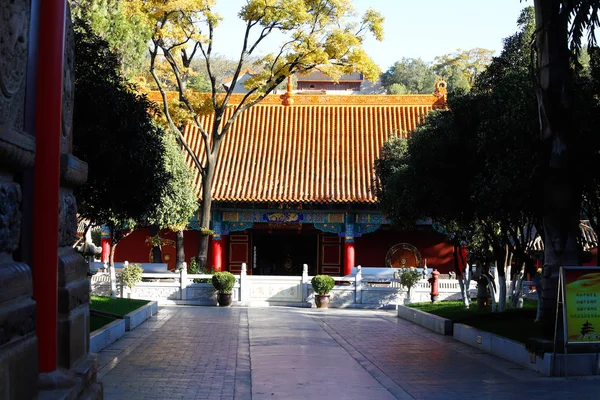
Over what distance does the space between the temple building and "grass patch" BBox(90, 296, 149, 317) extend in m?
10.1

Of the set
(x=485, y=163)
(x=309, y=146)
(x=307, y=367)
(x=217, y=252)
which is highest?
(x=309, y=146)

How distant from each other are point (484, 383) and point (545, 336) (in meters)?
1.43

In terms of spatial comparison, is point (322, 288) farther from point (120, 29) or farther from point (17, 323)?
point (17, 323)

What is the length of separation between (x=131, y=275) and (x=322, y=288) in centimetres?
610

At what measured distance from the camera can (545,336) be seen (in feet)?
37.2

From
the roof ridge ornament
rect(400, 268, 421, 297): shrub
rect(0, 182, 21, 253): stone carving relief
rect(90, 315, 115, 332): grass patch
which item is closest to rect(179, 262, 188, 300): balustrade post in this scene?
rect(400, 268, 421, 297): shrub

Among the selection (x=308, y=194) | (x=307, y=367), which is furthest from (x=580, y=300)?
(x=308, y=194)

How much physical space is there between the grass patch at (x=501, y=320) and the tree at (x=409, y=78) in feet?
191

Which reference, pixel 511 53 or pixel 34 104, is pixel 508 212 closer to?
pixel 511 53

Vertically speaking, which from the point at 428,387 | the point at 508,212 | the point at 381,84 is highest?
the point at 381,84

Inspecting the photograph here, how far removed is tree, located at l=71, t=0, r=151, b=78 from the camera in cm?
2347

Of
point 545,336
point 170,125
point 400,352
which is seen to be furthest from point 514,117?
point 170,125

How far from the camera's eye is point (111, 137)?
12969mm

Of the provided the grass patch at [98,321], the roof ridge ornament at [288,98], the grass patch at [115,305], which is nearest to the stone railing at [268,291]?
the grass patch at [115,305]
